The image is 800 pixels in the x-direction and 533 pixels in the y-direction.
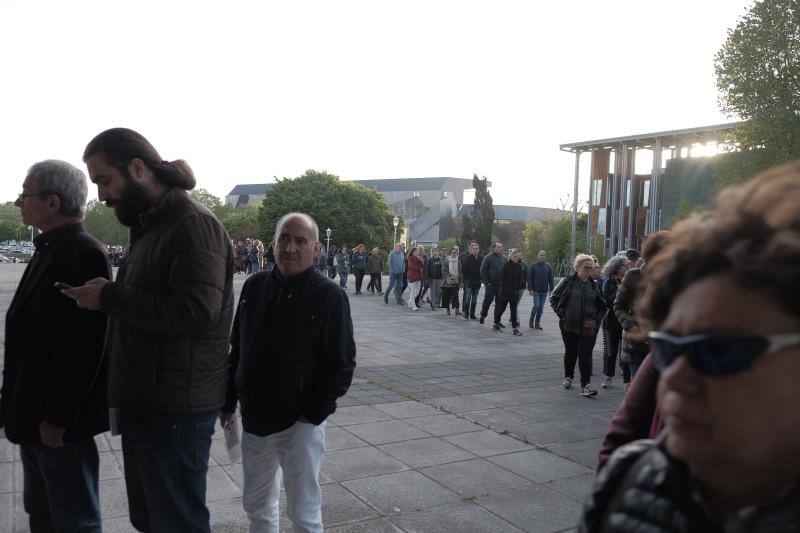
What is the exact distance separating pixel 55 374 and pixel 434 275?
15294mm

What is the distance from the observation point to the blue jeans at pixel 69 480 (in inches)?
103

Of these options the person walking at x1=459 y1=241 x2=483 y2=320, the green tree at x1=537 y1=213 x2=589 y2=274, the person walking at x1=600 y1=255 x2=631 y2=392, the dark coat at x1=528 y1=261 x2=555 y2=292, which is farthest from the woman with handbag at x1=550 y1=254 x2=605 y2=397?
the green tree at x1=537 y1=213 x2=589 y2=274

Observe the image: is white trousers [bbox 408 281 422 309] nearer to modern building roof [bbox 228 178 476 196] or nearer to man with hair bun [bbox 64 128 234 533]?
man with hair bun [bbox 64 128 234 533]

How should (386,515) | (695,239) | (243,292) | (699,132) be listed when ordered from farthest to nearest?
(699,132) → (386,515) → (243,292) → (695,239)

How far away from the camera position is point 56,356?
2553mm

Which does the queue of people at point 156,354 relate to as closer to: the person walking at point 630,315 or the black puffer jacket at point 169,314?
the black puffer jacket at point 169,314

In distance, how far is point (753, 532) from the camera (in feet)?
2.86

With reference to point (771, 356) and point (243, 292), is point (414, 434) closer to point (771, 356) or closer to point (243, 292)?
point (243, 292)

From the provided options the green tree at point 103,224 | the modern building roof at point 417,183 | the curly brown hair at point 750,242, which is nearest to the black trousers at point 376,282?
the curly brown hair at point 750,242

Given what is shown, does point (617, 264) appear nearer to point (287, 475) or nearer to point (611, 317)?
point (611, 317)

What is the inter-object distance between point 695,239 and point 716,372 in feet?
0.66

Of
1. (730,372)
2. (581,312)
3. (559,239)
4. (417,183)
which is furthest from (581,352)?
(417,183)

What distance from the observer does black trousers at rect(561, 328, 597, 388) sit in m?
7.63


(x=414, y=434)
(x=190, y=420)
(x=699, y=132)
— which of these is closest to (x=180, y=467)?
(x=190, y=420)
